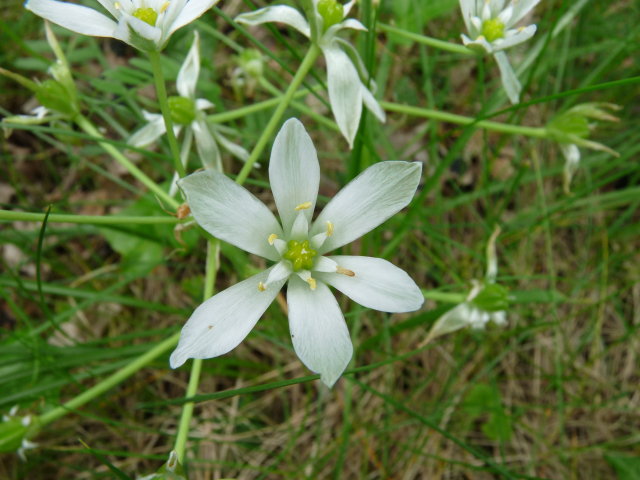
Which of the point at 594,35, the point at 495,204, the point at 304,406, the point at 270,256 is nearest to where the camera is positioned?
the point at 270,256

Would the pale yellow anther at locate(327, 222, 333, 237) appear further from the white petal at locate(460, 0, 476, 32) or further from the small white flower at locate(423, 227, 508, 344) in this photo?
the white petal at locate(460, 0, 476, 32)

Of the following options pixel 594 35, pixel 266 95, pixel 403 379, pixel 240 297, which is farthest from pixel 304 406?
pixel 594 35

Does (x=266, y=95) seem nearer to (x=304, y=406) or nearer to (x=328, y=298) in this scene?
(x=304, y=406)

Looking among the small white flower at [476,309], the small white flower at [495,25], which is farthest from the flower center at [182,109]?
the small white flower at [476,309]

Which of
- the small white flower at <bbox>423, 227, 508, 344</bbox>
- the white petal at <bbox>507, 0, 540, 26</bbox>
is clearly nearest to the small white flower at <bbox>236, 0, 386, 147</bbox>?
the white petal at <bbox>507, 0, 540, 26</bbox>

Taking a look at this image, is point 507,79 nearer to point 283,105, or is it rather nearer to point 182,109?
point 283,105
